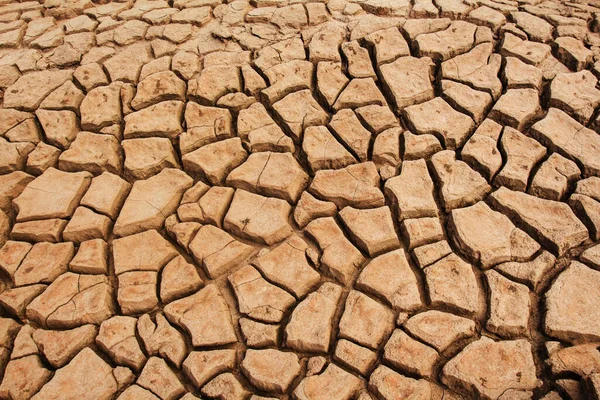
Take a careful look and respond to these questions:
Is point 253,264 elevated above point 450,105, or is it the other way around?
point 450,105

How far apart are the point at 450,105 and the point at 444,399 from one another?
58.9 inches

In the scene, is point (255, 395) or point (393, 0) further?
point (393, 0)

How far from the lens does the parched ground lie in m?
1.84

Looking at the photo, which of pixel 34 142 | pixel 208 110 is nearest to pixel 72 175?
pixel 34 142

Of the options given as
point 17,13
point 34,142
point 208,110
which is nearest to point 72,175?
point 34,142

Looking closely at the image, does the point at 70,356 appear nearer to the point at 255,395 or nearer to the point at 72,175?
the point at 255,395

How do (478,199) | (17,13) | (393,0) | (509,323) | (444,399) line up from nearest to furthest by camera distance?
(444,399), (509,323), (478,199), (393,0), (17,13)

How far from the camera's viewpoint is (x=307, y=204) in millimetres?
2324

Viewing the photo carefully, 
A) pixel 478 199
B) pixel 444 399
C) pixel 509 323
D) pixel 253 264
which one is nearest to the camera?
pixel 444 399

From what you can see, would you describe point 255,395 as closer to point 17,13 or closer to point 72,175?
point 72,175

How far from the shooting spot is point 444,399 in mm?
1726

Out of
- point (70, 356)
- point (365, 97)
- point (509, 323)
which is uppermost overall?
point (365, 97)

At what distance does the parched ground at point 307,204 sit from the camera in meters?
1.84

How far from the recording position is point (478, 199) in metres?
2.31
